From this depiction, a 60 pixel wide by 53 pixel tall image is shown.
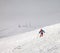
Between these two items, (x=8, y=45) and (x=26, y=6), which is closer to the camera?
(x=8, y=45)

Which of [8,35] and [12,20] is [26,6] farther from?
[8,35]

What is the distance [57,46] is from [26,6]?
4.22 feet

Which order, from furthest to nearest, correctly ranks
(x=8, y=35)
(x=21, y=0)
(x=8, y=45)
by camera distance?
1. (x=21, y=0)
2. (x=8, y=35)
3. (x=8, y=45)

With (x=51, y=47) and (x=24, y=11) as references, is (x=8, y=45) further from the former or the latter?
(x=24, y=11)

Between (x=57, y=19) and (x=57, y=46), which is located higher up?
(x=57, y=19)

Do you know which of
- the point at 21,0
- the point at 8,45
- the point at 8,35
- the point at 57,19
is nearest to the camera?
the point at 8,45

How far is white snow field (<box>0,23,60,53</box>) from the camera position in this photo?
1.94 m

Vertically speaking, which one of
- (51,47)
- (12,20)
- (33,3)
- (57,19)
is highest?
(33,3)

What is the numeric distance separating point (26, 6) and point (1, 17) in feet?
1.79

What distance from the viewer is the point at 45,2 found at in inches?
130

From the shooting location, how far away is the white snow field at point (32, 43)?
1.94 meters

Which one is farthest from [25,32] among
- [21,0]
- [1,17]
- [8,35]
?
[21,0]

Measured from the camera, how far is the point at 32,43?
216 centimetres

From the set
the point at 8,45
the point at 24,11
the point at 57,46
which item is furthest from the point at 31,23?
the point at 57,46
